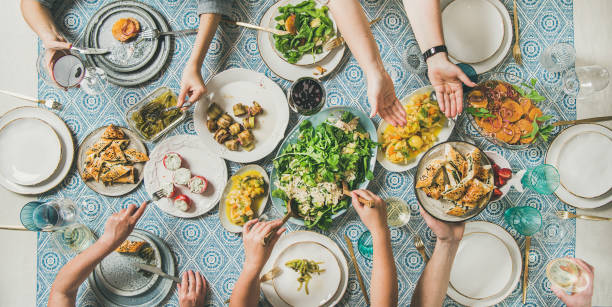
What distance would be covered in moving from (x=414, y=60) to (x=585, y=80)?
3.58 ft

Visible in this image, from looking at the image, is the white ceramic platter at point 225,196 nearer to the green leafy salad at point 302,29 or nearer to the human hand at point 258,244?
the human hand at point 258,244

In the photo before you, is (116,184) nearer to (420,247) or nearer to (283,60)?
(283,60)

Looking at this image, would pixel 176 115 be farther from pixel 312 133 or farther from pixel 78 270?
pixel 78 270

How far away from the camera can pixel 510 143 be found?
2.00 meters

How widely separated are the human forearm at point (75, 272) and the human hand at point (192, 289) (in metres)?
0.50

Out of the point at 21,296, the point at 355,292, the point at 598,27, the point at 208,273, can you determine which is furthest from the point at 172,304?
the point at 598,27

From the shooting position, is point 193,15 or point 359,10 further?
point 193,15

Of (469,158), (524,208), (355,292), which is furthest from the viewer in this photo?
(355,292)

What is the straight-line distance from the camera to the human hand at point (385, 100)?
1.84 meters

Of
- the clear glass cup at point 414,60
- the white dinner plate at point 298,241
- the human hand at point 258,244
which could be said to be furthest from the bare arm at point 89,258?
the clear glass cup at point 414,60

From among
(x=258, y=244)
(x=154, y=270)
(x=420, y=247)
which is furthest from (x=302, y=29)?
(x=154, y=270)

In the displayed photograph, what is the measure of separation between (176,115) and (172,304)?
1.28 metres

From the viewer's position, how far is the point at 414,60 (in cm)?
208

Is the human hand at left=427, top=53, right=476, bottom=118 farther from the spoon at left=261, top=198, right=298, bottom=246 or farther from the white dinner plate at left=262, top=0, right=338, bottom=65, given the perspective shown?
the spoon at left=261, top=198, right=298, bottom=246
